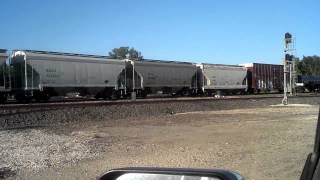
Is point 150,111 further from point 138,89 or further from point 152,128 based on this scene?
point 138,89

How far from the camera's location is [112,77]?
4525cm

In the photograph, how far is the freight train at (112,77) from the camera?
3806cm

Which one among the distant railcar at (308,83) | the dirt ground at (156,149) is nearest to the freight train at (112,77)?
the distant railcar at (308,83)

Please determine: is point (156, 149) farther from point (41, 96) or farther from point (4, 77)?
point (41, 96)

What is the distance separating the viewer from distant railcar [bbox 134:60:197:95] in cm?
4875

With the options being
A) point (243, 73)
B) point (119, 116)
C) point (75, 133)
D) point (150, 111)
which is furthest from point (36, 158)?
point (243, 73)

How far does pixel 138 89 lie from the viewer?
158 ft

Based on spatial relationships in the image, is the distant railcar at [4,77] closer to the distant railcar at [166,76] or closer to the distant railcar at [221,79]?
the distant railcar at [166,76]

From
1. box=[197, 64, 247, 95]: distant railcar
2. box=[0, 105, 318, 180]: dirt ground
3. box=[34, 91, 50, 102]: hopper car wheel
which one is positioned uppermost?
box=[197, 64, 247, 95]: distant railcar

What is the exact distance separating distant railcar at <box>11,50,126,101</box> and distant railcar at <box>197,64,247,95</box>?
1315 cm

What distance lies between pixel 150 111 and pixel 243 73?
1413 inches

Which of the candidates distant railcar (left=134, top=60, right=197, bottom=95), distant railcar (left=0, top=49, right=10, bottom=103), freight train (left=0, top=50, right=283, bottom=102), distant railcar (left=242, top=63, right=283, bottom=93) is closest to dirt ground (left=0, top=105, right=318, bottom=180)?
distant railcar (left=0, top=49, right=10, bottom=103)

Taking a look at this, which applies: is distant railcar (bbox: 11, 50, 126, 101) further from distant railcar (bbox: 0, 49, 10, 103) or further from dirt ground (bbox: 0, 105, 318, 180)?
dirt ground (bbox: 0, 105, 318, 180)

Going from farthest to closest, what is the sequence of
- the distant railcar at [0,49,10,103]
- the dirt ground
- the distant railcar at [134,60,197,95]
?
the distant railcar at [134,60,197,95] → the distant railcar at [0,49,10,103] → the dirt ground
